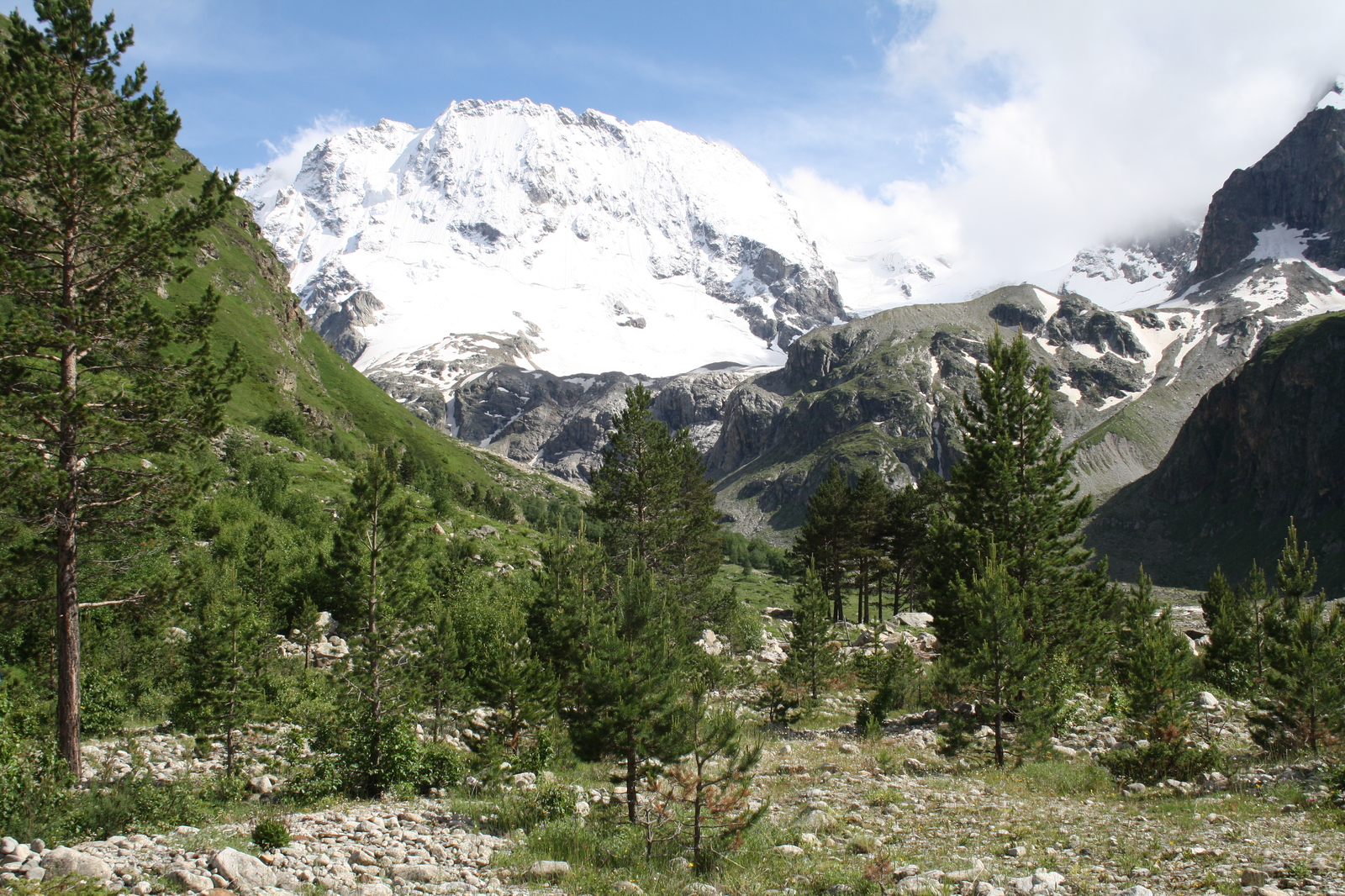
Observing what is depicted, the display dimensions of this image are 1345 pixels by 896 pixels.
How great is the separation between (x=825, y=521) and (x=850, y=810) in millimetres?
39816

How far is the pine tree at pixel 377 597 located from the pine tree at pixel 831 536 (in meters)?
39.7

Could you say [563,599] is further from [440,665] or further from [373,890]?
[373,890]

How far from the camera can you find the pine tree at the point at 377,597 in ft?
53.4

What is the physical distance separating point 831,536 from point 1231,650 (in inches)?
1065

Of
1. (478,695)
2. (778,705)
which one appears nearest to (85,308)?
(478,695)

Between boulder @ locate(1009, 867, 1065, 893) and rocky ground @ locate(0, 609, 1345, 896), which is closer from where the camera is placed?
boulder @ locate(1009, 867, 1065, 893)

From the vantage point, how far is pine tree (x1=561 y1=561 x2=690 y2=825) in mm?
13945

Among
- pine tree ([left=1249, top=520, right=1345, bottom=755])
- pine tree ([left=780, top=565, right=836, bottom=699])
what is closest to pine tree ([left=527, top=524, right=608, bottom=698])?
pine tree ([left=780, top=565, right=836, bottom=699])

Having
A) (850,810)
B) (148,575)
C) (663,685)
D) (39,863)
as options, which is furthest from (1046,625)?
(148,575)

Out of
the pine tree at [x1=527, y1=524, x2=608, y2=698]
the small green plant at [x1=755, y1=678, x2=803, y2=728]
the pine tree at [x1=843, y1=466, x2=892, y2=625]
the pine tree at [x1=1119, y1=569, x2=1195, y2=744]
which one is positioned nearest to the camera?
the pine tree at [x1=1119, y1=569, x2=1195, y2=744]

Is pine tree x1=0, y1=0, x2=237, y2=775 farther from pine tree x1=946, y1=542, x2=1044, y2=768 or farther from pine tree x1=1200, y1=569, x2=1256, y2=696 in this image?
pine tree x1=1200, y1=569, x2=1256, y2=696

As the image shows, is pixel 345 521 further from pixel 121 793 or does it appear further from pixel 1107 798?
pixel 1107 798

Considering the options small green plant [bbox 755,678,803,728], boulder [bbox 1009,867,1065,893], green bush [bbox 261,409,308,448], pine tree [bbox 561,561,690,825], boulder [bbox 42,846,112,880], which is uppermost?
green bush [bbox 261,409,308,448]

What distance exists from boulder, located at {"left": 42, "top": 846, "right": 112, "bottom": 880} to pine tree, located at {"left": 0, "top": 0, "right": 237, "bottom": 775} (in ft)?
13.2
